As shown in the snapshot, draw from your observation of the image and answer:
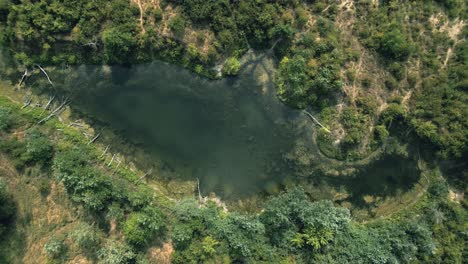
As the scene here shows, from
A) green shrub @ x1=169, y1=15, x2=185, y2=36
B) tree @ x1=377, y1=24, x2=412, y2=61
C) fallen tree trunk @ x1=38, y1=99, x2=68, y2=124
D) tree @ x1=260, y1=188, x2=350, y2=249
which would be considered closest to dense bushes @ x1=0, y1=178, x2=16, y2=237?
fallen tree trunk @ x1=38, y1=99, x2=68, y2=124

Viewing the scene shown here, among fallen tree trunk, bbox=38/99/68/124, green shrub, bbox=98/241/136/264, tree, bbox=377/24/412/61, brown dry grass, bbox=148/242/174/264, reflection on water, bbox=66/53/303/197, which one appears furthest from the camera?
reflection on water, bbox=66/53/303/197

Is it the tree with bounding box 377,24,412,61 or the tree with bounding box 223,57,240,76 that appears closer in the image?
the tree with bounding box 377,24,412,61

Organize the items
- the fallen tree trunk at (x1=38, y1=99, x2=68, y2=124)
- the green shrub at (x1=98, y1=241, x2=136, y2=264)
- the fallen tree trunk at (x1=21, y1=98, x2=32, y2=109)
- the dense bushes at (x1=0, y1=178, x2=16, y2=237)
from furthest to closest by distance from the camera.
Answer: the fallen tree trunk at (x1=21, y1=98, x2=32, y2=109) < the fallen tree trunk at (x1=38, y1=99, x2=68, y2=124) < the dense bushes at (x1=0, y1=178, x2=16, y2=237) < the green shrub at (x1=98, y1=241, x2=136, y2=264)

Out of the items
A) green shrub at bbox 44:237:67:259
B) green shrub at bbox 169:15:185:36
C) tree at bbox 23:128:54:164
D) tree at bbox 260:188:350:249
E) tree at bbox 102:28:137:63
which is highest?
green shrub at bbox 169:15:185:36

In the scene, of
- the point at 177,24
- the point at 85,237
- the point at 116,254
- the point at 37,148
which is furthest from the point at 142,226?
the point at 177,24

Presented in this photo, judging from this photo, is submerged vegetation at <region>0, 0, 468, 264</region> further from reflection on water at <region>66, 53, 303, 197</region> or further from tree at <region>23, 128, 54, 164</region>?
reflection on water at <region>66, 53, 303, 197</region>

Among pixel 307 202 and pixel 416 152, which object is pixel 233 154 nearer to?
pixel 307 202

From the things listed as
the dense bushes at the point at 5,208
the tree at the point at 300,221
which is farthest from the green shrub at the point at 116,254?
the tree at the point at 300,221
